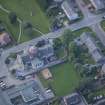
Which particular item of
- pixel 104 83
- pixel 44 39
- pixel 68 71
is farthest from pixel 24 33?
pixel 104 83

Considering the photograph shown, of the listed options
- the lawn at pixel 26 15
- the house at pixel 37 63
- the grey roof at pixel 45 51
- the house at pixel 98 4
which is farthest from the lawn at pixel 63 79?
the house at pixel 98 4

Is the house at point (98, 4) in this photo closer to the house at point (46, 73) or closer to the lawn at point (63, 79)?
the lawn at point (63, 79)

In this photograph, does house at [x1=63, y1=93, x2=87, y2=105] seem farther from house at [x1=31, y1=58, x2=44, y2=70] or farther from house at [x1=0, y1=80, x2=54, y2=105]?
house at [x1=31, y1=58, x2=44, y2=70]

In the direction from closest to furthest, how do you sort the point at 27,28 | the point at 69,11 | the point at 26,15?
the point at 27,28 < the point at 69,11 < the point at 26,15

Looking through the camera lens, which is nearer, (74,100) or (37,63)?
(74,100)

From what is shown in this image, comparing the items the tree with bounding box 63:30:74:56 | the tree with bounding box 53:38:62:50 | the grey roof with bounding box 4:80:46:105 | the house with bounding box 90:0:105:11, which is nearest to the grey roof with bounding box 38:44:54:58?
the tree with bounding box 53:38:62:50

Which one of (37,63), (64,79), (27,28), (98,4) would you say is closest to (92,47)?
(64,79)

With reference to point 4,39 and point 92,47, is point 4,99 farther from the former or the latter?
point 92,47
